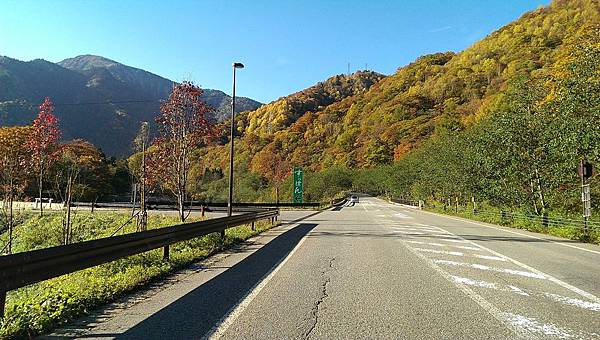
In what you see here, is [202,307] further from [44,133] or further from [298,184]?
[298,184]

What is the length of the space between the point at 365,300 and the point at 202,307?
2.45 meters

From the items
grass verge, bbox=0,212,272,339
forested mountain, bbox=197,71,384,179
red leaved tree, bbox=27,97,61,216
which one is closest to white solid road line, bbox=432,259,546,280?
grass verge, bbox=0,212,272,339

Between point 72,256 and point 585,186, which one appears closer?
point 72,256

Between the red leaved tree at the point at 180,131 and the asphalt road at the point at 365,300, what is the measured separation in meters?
11.9

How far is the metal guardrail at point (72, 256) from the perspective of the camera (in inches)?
217

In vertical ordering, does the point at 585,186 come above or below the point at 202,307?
above

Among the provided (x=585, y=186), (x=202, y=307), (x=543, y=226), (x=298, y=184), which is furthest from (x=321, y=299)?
(x=298, y=184)

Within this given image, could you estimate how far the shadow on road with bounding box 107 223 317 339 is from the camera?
5.21 metres


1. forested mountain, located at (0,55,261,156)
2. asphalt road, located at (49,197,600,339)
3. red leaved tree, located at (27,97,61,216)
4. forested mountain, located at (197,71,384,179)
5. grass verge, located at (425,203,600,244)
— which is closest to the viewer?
asphalt road, located at (49,197,600,339)

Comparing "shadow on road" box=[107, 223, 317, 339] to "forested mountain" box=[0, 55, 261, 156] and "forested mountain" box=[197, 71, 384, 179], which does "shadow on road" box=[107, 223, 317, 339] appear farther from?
"forested mountain" box=[0, 55, 261, 156]

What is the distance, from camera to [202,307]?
21.1ft

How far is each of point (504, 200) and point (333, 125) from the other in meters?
120

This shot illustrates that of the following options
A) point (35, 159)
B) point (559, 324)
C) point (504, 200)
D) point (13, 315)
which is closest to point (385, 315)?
point (559, 324)

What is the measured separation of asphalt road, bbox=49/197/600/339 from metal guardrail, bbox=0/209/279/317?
921 millimetres
